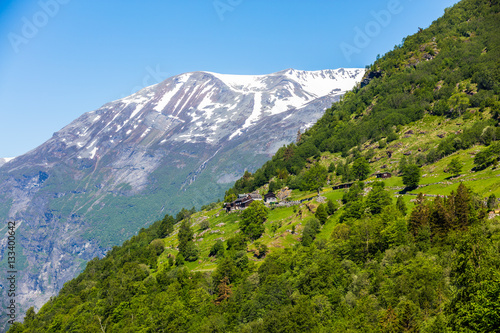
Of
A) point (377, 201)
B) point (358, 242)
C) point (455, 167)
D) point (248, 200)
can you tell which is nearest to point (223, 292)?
point (358, 242)

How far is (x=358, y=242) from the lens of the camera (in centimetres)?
6988

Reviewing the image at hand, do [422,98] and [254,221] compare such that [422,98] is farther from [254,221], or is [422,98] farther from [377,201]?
[254,221]

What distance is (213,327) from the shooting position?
64688mm

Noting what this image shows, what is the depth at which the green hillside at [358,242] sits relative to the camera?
153ft

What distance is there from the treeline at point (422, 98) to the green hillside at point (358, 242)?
31.2 inches

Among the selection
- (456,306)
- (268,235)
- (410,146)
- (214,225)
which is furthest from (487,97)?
(456,306)

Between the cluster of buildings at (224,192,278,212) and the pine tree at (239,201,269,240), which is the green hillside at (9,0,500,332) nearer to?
the pine tree at (239,201,269,240)

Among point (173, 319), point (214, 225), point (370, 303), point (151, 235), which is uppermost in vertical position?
point (151, 235)

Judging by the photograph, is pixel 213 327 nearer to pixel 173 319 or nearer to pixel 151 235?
pixel 173 319

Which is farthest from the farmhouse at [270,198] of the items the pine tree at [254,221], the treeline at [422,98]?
the treeline at [422,98]

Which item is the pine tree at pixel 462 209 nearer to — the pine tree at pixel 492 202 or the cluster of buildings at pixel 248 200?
the pine tree at pixel 492 202

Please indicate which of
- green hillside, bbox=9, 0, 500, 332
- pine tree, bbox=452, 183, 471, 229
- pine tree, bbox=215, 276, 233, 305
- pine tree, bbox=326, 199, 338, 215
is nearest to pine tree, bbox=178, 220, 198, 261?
green hillside, bbox=9, 0, 500, 332

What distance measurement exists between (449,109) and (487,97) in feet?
44.9

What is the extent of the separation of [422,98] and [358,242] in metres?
116
